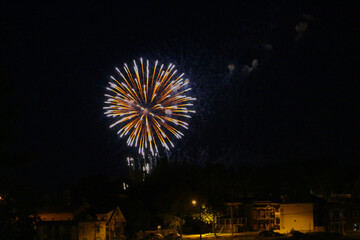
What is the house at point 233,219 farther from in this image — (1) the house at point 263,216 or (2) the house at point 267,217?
(1) the house at point 263,216

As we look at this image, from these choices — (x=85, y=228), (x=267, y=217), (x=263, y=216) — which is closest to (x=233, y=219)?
(x=263, y=216)

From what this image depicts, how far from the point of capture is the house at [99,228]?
206 ft

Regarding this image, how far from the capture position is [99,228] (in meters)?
62.8

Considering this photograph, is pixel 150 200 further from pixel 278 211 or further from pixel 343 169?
pixel 343 169

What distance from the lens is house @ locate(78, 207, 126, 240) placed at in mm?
62656

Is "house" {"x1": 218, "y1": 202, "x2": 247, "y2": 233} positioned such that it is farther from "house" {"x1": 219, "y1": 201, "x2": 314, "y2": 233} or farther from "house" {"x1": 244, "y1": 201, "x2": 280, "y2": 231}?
"house" {"x1": 244, "y1": 201, "x2": 280, "y2": 231}

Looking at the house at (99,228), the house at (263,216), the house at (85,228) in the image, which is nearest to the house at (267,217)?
the house at (263,216)

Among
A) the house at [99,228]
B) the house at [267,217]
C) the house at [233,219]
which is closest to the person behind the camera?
the house at [99,228]

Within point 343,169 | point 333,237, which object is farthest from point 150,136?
point 343,169

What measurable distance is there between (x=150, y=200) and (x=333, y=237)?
29096 millimetres

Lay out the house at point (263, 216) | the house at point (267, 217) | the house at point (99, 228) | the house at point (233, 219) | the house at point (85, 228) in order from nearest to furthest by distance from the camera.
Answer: the house at point (85, 228)
the house at point (99, 228)
the house at point (267, 217)
the house at point (233, 219)
the house at point (263, 216)

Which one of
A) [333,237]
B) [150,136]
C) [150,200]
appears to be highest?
[150,136]

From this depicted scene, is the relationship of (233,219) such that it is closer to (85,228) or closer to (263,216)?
(263,216)

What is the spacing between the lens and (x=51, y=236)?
62.5m
